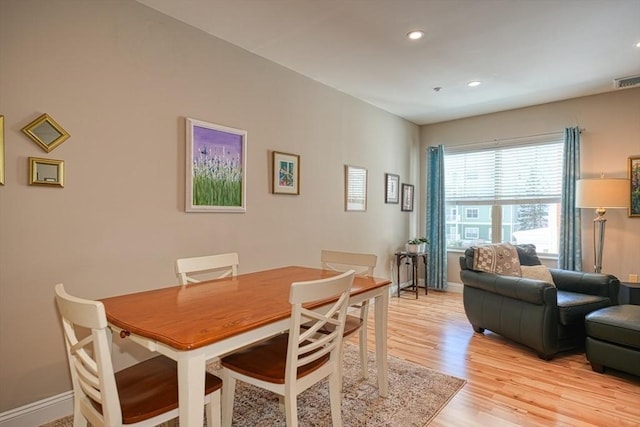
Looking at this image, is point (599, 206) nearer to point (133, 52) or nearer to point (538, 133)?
point (538, 133)

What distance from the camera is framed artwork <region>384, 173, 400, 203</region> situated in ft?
16.1

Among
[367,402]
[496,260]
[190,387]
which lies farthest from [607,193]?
[190,387]

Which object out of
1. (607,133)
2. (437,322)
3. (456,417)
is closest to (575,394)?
(456,417)

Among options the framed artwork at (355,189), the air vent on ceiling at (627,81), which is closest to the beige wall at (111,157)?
the framed artwork at (355,189)

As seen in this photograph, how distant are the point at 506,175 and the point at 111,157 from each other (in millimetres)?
4745

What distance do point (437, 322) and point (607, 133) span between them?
2958 mm

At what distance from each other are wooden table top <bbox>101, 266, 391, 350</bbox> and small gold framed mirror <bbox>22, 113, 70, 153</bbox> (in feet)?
3.17

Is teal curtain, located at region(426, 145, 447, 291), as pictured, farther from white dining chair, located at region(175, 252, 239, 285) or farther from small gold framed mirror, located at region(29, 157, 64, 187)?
small gold framed mirror, located at region(29, 157, 64, 187)

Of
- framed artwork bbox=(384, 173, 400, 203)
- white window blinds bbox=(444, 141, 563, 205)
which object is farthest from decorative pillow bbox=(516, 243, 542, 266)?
framed artwork bbox=(384, 173, 400, 203)

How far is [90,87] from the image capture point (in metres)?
2.12

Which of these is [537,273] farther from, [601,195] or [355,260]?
[355,260]

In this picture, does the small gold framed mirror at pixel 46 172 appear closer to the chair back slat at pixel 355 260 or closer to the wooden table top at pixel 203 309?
the wooden table top at pixel 203 309

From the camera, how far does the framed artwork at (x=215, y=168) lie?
2600mm

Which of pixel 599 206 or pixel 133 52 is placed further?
pixel 599 206
